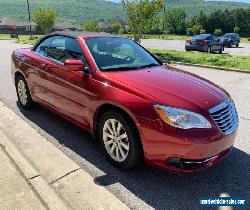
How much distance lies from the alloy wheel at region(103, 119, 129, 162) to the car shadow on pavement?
0.21 metres

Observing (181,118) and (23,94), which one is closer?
(181,118)

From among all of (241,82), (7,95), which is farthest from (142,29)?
(7,95)

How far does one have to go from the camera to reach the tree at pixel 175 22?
88113 millimetres

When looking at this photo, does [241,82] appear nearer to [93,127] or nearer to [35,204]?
[93,127]

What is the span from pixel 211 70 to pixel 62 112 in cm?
875

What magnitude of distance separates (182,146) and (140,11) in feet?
52.2

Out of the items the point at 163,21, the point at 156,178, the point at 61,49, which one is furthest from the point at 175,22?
the point at 156,178

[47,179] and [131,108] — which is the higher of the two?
[131,108]

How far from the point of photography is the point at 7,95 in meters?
8.10

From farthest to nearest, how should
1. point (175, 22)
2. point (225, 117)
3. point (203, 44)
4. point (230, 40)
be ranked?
point (175, 22) < point (230, 40) < point (203, 44) < point (225, 117)

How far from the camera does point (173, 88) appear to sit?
402 centimetres

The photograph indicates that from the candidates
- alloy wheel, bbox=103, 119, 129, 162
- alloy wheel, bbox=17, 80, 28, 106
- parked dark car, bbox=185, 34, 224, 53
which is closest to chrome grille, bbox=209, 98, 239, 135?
alloy wheel, bbox=103, 119, 129, 162

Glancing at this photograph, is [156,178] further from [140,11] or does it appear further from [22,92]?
[140,11]

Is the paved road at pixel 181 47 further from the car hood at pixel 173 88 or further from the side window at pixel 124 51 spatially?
the car hood at pixel 173 88
